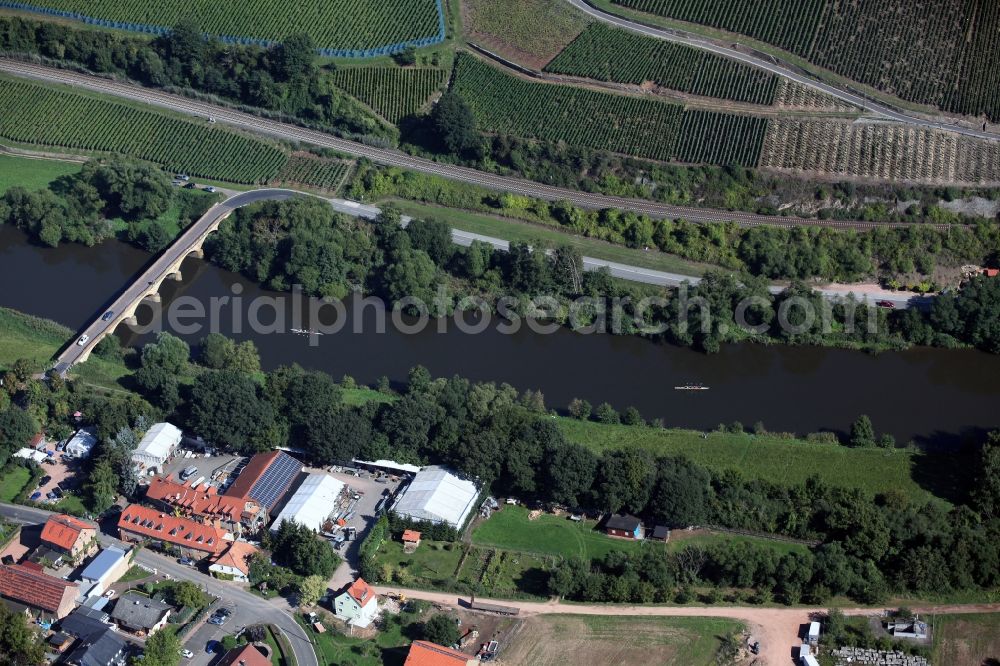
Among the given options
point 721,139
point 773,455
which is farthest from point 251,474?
point 721,139

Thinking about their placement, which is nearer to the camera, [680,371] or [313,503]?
[313,503]

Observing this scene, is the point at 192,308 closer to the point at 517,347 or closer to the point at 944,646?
the point at 517,347

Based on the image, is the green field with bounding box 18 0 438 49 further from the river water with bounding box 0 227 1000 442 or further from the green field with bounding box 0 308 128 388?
the green field with bounding box 0 308 128 388

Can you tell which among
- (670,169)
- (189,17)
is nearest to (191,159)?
(189,17)

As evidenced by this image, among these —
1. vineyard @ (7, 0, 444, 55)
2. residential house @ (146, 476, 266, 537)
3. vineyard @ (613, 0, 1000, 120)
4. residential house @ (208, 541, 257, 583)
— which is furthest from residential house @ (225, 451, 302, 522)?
vineyard @ (613, 0, 1000, 120)

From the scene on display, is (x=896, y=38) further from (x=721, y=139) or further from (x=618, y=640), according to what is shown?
(x=618, y=640)

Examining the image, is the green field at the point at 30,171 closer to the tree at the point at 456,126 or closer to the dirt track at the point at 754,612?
the tree at the point at 456,126
